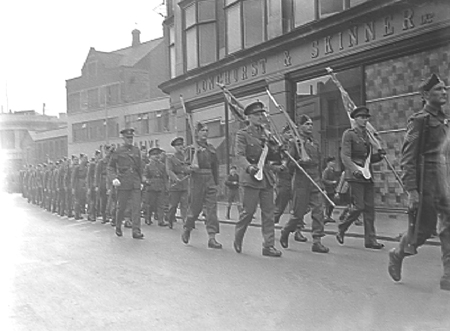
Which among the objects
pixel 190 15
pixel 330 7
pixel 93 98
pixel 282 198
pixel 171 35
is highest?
pixel 190 15

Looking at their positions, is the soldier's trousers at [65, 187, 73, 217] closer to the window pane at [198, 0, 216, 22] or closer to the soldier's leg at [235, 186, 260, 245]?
the window pane at [198, 0, 216, 22]

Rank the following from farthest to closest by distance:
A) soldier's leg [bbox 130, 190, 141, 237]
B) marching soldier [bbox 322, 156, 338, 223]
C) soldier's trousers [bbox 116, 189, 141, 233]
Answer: marching soldier [bbox 322, 156, 338, 223] < soldier's trousers [bbox 116, 189, 141, 233] < soldier's leg [bbox 130, 190, 141, 237]

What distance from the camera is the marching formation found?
17.7ft

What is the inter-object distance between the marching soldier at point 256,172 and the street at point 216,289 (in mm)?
476

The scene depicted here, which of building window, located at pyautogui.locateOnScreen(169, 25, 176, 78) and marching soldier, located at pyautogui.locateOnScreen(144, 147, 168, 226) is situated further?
building window, located at pyautogui.locateOnScreen(169, 25, 176, 78)

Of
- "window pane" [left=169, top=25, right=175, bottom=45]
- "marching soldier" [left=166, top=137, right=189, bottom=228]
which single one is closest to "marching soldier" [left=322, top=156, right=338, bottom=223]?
"marching soldier" [left=166, top=137, right=189, bottom=228]

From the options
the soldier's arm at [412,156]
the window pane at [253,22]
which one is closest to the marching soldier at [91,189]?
the window pane at [253,22]

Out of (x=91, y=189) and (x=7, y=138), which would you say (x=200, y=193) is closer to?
(x=7, y=138)

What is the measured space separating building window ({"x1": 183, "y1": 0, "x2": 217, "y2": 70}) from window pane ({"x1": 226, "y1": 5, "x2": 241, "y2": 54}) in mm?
1188

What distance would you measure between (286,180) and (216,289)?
17.5ft

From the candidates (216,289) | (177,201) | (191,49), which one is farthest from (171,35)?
(216,289)

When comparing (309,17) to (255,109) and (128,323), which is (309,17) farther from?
(128,323)

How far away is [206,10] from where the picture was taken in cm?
1994

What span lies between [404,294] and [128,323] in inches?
101
